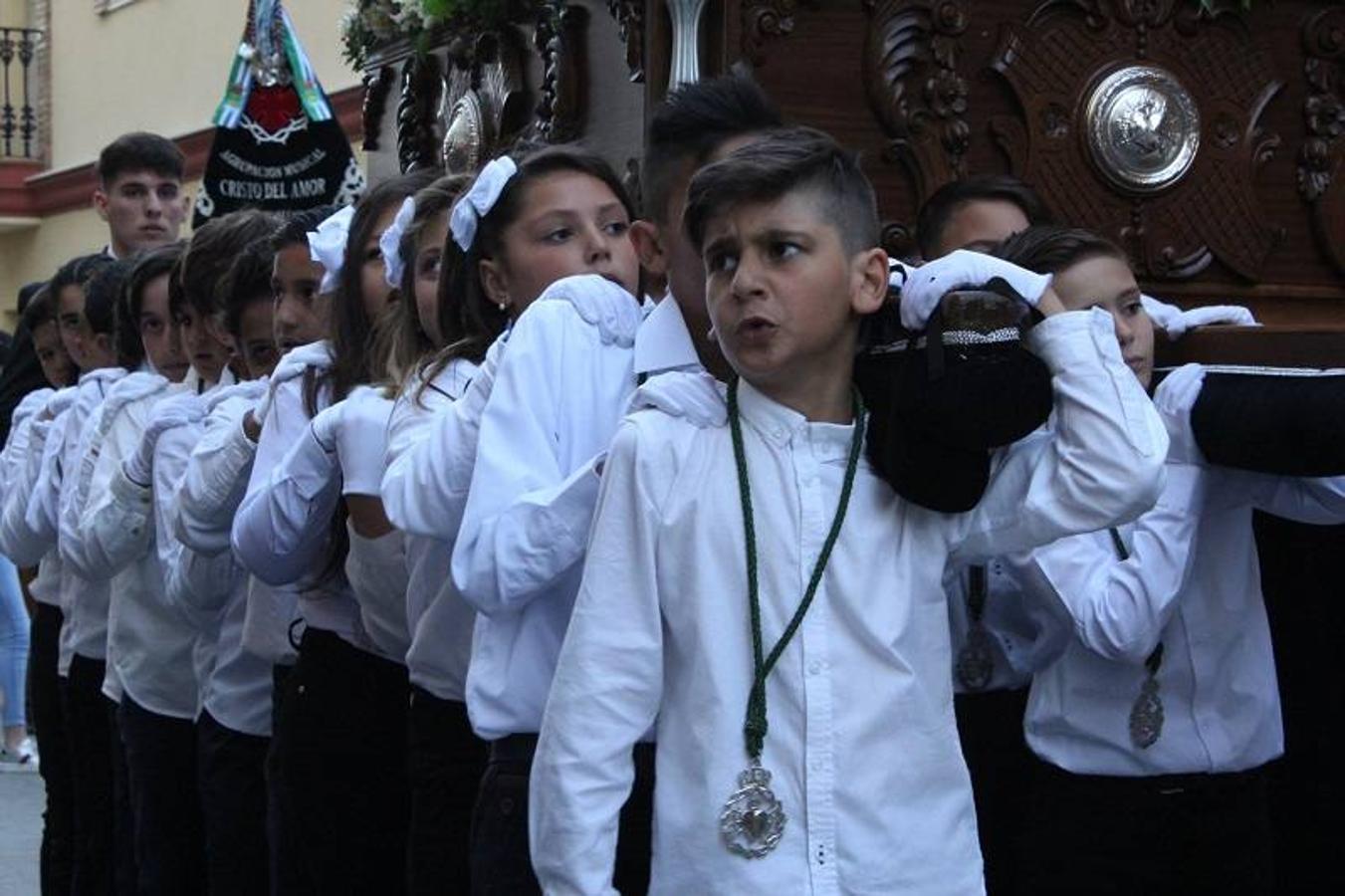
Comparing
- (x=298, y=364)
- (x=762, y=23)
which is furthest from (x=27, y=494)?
(x=762, y=23)

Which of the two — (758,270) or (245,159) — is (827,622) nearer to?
(758,270)

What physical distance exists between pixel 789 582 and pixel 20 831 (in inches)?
281

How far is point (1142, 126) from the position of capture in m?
5.31

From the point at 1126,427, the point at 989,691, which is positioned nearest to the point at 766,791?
the point at 1126,427

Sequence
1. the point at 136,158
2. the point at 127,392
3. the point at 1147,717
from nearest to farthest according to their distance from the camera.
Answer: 1. the point at 1147,717
2. the point at 127,392
3. the point at 136,158

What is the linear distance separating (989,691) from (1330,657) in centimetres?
58

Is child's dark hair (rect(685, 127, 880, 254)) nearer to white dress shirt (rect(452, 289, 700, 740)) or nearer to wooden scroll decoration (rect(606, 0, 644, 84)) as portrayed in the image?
white dress shirt (rect(452, 289, 700, 740))

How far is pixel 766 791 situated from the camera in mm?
3053

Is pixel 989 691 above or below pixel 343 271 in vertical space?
below

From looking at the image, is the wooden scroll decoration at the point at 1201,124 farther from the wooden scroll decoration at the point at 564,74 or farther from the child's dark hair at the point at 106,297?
the child's dark hair at the point at 106,297

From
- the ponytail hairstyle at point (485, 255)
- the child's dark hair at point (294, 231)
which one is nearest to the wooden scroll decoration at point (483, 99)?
the child's dark hair at point (294, 231)

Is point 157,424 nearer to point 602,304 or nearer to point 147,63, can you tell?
point 602,304

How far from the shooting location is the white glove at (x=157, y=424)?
5.75 metres

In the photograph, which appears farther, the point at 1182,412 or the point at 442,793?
the point at 442,793
